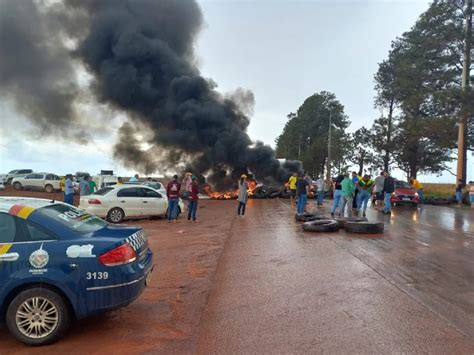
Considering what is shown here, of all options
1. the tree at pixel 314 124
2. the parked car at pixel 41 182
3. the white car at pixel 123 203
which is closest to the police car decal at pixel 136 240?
the white car at pixel 123 203

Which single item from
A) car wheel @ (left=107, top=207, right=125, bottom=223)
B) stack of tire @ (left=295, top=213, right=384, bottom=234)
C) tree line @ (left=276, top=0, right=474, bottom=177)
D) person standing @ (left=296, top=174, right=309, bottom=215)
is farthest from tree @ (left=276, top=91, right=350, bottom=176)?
stack of tire @ (left=295, top=213, right=384, bottom=234)

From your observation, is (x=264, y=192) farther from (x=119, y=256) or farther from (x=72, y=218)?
(x=119, y=256)

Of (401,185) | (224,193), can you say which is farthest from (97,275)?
(224,193)

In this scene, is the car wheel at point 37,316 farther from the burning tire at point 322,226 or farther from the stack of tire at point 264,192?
the stack of tire at point 264,192

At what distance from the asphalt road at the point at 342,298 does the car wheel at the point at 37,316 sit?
54.6 inches

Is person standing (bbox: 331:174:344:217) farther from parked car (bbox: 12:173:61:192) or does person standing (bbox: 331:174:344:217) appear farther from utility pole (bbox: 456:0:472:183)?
parked car (bbox: 12:173:61:192)

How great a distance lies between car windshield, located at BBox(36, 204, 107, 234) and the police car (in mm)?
145

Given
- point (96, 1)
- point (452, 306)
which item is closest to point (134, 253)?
point (452, 306)

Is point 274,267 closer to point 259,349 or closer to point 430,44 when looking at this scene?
point 259,349

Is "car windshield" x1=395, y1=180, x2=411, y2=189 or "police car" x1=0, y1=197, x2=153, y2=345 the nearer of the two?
"police car" x1=0, y1=197, x2=153, y2=345

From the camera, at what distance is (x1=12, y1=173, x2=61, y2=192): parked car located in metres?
32.4

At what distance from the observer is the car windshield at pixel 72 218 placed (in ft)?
14.9

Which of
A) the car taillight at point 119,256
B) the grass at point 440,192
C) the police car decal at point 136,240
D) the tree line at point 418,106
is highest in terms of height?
the tree line at point 418,106

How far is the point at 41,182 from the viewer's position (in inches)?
1277
